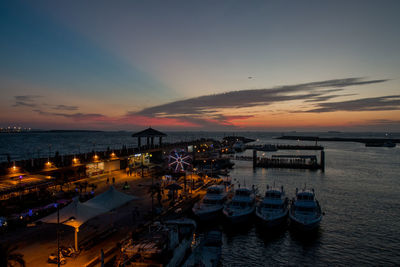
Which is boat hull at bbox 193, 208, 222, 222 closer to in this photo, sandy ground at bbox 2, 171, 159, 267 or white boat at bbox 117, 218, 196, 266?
sandy ground at bbox 2, 171, 159, 267

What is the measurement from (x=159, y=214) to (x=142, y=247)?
9.39 metres

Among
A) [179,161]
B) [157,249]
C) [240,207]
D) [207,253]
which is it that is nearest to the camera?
[157,249]

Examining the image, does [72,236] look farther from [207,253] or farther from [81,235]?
[207,253]

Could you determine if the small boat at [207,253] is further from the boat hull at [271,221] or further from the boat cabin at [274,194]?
the boat cabin at [274,194]

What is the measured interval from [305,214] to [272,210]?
11.6 feet

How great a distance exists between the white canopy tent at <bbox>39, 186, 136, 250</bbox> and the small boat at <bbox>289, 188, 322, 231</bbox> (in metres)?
18.6

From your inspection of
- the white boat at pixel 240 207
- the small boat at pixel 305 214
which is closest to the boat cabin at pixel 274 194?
the small boat at pixel 305 214

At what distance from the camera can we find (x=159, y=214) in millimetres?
24672

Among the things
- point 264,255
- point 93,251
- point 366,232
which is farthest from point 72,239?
point 366,232

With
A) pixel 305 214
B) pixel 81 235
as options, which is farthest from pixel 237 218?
pixel 81 235

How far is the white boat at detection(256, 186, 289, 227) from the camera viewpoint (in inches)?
1083

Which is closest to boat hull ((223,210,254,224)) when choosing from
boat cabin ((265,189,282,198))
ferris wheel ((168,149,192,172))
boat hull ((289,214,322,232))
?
boat cabin ((265,189,282,198))

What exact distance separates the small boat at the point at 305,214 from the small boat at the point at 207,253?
1001 cm

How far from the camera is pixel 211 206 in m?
30.5
